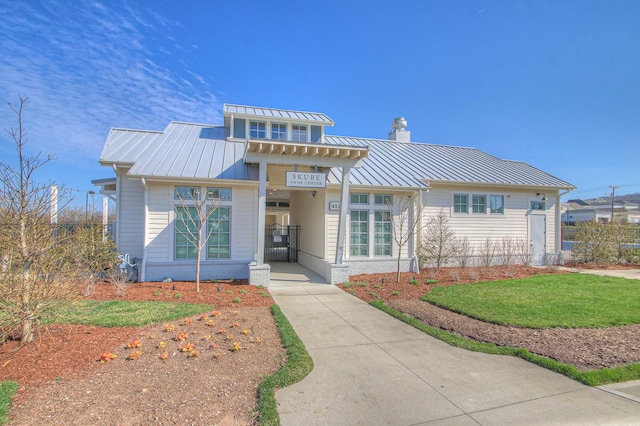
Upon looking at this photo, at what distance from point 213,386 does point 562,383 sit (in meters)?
4.36

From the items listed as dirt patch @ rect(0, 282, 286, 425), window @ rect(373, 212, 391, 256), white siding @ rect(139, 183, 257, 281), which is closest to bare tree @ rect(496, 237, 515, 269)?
window @ rect(373, 212, 391, 256)

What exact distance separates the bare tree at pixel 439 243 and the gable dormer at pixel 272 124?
20.0ft

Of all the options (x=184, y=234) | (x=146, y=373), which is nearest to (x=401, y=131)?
(x=184, y=234)

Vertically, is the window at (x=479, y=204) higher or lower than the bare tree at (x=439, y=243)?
higher

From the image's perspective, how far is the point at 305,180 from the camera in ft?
32.5

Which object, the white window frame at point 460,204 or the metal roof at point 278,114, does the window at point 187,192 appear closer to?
the metal roof at point 278,114

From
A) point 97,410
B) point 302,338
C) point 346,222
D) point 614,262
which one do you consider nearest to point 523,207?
point 614,262

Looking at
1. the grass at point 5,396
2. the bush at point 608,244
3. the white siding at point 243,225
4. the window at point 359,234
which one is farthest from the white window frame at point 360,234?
the bush at point 608,244

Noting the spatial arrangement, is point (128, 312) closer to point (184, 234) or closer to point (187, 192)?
point (184, 234)

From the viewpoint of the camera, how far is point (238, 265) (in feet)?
34.9

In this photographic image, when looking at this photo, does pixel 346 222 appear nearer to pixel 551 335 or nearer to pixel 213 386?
pixel 551 335

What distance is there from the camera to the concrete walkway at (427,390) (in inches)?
133

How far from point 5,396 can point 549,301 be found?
10.1 meters

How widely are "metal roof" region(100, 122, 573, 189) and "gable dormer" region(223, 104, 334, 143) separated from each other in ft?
2.41
